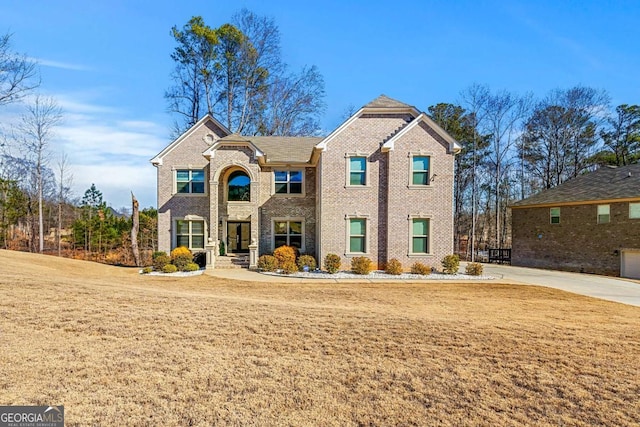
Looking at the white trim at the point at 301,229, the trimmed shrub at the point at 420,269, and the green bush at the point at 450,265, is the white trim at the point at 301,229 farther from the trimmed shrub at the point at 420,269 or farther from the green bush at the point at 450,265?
the green bush at the point at 450,265

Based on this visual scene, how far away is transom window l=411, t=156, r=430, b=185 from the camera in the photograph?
1570 cm

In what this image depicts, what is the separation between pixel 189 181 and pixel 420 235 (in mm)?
13892

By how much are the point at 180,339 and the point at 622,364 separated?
7362mm

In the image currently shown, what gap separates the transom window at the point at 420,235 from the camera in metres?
15.7

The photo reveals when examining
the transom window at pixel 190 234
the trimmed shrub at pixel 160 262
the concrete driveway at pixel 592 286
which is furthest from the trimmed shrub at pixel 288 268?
the concrete driveway at pixel 592 286

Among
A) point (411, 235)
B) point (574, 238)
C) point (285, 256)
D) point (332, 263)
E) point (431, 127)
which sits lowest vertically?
point (332, 263)

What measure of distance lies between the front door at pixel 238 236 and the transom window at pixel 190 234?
1.81 metres

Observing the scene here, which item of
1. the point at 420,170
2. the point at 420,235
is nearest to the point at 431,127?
the point at 420,170

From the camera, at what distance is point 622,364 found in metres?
4.96

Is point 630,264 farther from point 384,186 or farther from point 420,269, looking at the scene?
point 384,186

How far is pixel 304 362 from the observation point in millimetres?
4789

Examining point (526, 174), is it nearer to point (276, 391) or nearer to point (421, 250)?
point (421, 250)

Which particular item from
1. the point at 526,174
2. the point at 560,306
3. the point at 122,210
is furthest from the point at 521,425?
the point at 122,210

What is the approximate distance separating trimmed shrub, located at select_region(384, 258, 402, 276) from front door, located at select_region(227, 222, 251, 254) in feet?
28.2
